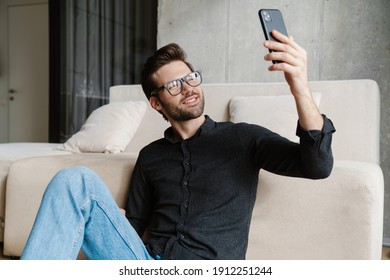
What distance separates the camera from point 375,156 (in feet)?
6.88

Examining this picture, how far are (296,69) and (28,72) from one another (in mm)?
4785

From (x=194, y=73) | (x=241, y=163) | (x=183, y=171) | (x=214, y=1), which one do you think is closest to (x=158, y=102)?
(x=194, y=73)

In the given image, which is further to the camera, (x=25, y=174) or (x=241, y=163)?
(x=25, y=174)

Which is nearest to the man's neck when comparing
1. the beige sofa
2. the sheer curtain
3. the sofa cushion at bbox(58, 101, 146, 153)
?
the beige sofa

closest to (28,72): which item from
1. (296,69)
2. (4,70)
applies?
(4,70)

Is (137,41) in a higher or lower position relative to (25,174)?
higher

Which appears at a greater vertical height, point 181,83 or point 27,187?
point 181,83

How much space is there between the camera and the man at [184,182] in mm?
1033

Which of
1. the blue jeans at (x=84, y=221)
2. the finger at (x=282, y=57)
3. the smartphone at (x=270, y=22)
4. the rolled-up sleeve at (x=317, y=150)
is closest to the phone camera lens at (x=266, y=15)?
the smartphone at (x=270, y=22)

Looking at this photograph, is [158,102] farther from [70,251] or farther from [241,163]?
[70,251]

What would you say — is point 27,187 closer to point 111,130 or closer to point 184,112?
point 111,130

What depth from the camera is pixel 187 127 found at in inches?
55.6

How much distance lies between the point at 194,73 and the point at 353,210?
69cm
